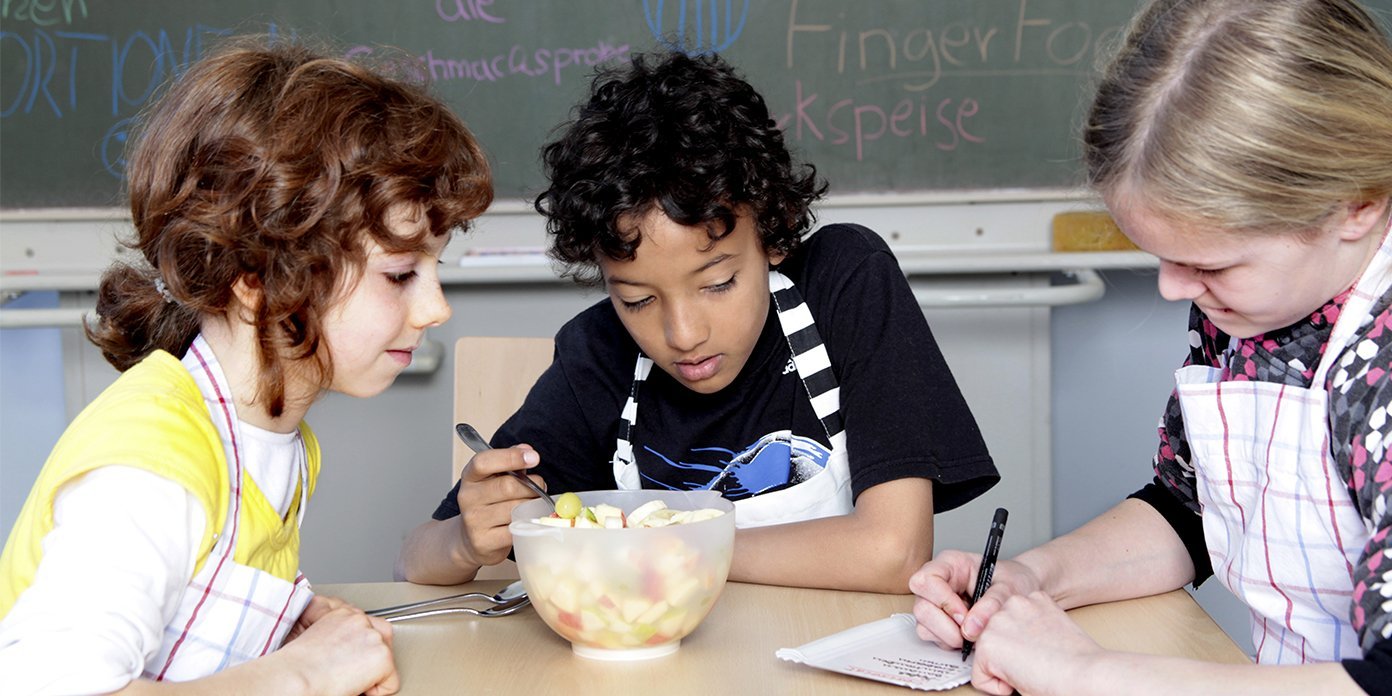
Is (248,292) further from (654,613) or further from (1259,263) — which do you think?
(1259,263)

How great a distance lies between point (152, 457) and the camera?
29.4 inches

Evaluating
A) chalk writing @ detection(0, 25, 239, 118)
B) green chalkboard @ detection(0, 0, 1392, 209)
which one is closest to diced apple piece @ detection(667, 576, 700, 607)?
green chalkboard @ detection(0, 0, 1392, 209)

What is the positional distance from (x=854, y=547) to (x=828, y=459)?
0.18 m

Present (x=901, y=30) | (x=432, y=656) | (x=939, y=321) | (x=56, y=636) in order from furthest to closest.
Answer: (x=939, y=321)
(x=901, y=30)
(x=432, y=656)
(x=56, y=636)

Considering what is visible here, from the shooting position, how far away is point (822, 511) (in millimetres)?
1245

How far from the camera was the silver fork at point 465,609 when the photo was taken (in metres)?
1.01

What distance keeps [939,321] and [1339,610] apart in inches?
54.2

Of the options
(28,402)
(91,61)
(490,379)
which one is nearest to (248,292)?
(490,379)

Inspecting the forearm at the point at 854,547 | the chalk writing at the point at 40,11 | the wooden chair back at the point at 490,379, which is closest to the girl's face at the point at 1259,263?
the forearm at the point at 854,547

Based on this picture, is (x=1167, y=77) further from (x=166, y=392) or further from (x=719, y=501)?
(x=166, y=392)

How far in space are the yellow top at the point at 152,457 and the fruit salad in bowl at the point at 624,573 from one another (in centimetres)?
19

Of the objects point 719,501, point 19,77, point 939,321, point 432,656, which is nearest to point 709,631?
point 719,501

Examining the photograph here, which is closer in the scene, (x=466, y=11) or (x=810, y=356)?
(x=810, y=356)

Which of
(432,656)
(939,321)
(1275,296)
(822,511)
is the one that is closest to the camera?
(1275,296)
